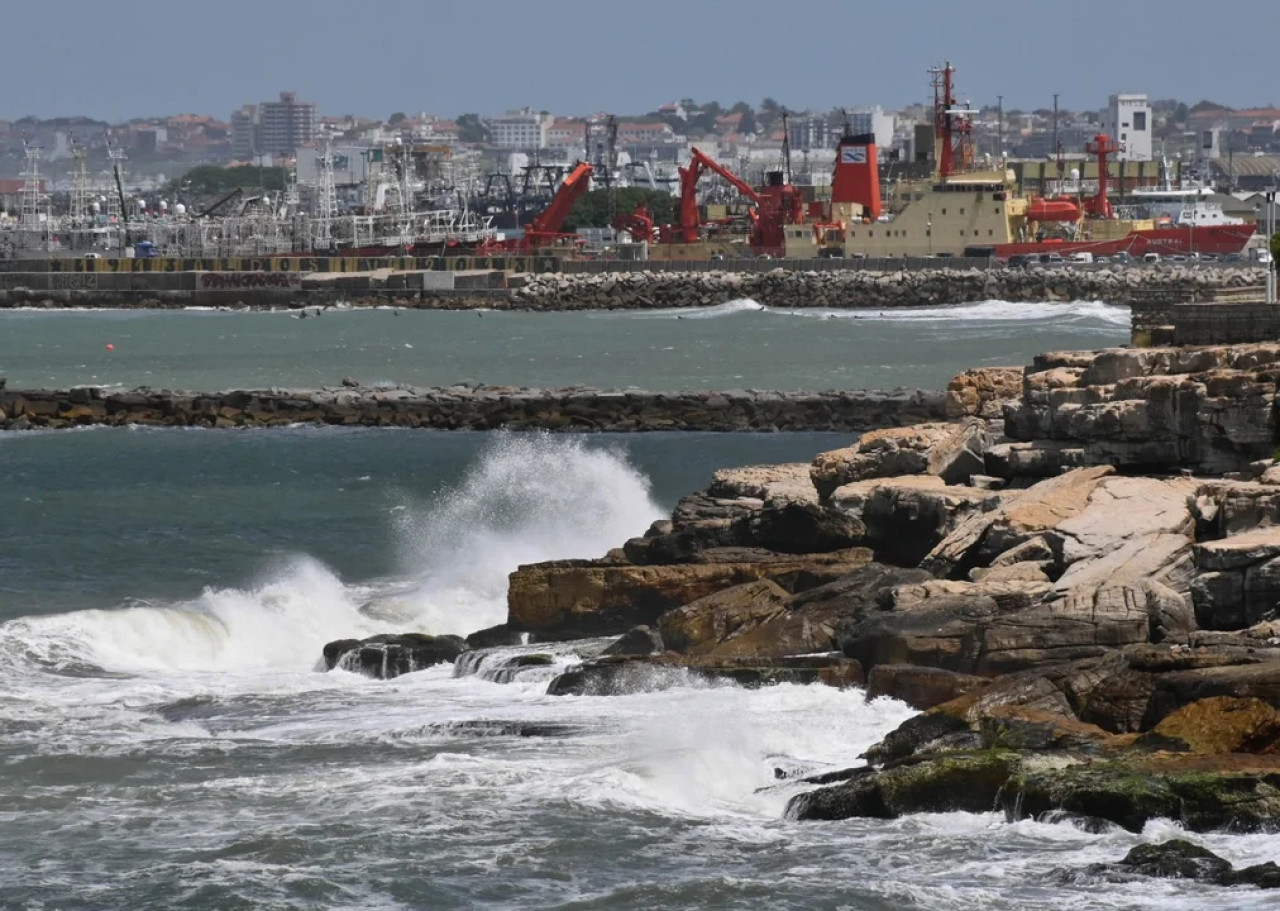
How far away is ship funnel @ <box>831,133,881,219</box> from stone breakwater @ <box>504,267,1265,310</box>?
12.1 meters

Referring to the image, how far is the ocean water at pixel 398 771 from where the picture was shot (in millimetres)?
12391

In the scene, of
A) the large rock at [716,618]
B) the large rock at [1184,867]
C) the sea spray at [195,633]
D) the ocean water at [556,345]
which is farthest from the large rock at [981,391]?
the ocean water at [556,345]

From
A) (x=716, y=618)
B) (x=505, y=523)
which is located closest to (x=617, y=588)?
(x=716, y=618)

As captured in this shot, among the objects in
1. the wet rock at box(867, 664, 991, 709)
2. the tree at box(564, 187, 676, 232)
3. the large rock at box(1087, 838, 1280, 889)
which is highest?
the tree at box(564, 187, 676, 232)

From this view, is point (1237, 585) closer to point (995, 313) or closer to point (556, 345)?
point (556, 345)

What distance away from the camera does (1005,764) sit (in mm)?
13117

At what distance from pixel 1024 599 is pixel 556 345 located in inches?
1718

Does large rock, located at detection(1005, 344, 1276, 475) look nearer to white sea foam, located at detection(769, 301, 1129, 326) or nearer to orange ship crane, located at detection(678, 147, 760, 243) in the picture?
white sea foam, located at detection(769, 301, 1129, 326)

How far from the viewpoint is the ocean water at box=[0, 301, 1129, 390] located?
47750 mm

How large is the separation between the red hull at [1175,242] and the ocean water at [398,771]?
6217cm

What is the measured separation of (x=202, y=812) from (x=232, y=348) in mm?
46830

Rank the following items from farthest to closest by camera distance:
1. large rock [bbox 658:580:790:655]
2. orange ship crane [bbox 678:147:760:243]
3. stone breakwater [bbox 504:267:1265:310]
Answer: orange ship crane [bbox 678:147:760:243]
stone breakwater [bbox 504:267:1265:310]
large rock [bbox 658:580:790:655]

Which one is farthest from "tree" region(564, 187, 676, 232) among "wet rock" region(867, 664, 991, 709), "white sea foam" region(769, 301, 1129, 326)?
"wet rock" region(867, 664, 991, 709)

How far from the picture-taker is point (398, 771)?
48.5ft
